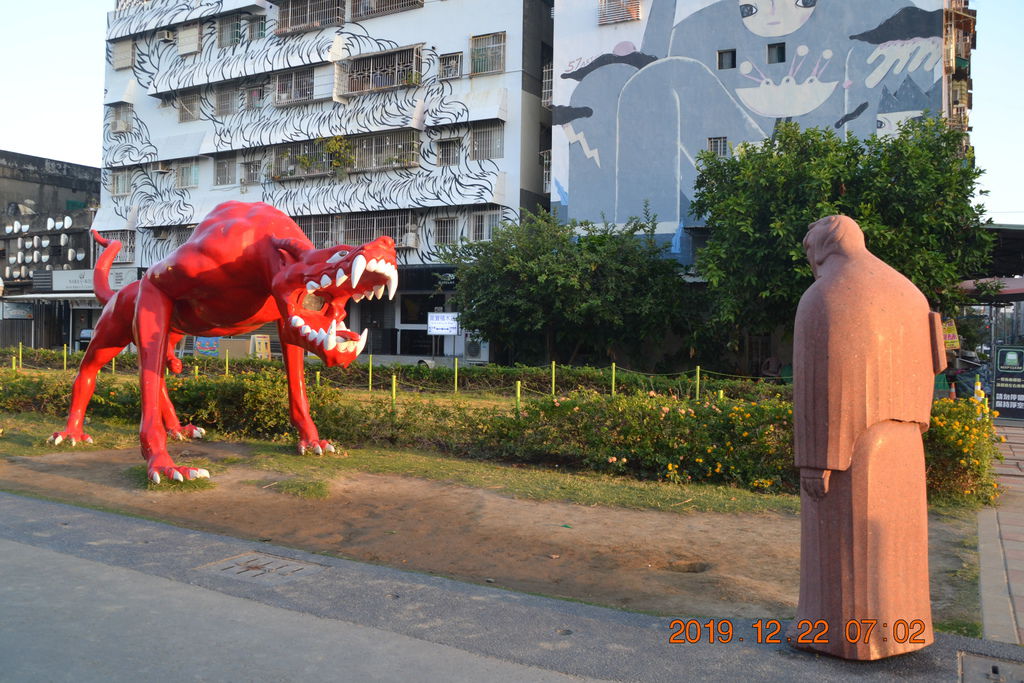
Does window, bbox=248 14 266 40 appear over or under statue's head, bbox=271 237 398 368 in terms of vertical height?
over

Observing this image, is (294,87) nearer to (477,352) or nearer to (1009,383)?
(477,352)

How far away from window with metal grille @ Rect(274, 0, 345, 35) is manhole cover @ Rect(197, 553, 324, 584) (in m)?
29.0

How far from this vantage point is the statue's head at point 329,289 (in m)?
7.81

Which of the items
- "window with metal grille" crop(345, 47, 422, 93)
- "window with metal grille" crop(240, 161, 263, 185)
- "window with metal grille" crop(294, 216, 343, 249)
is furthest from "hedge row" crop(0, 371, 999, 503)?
"window with metal grille" crop(240, 161, 263, 185)

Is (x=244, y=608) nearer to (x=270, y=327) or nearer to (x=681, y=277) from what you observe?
(x=681, y=277)

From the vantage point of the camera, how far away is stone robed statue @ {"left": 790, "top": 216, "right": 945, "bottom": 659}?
148 inches

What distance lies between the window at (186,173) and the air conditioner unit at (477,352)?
1497 cm

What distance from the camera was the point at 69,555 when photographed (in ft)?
18.1

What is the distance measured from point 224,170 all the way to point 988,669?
1356 inches

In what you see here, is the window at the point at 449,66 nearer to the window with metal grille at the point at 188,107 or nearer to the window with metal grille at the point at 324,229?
the window with metal grille at the point at 324,229

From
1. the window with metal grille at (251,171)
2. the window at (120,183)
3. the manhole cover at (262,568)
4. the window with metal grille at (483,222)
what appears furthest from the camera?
the window at (120,183)

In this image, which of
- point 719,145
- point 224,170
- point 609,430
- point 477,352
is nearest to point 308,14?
point 224,170

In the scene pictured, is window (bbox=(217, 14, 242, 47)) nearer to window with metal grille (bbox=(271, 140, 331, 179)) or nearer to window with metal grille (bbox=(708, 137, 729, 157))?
window with metal grille (bbox=(271, 140, 331, 179))

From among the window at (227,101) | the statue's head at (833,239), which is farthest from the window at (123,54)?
the statue's head at (833,239)
